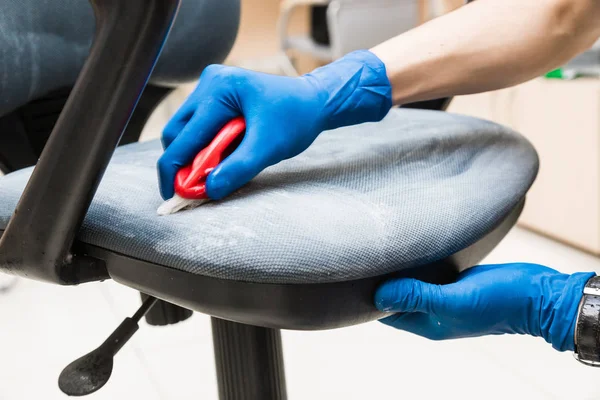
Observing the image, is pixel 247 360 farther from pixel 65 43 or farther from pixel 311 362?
pixel 311 362

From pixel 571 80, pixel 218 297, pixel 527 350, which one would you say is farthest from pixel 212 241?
pixel 571 80

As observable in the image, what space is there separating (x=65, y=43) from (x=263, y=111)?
335 millimetres

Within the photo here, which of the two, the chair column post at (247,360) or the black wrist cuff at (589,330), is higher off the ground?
the black wrist cuff at (589,330)

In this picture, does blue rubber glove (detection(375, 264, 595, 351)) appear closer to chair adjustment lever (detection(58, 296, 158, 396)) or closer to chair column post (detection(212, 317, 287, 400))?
chair column post (detection(212, 317, 287, 400))

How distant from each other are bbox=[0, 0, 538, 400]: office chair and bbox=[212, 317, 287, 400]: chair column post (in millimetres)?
162

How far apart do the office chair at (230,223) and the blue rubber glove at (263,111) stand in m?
0.03

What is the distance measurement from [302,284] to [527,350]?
38.8 inches

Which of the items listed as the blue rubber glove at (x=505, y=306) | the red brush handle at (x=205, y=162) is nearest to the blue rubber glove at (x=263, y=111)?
the red brush handle at (x=205, y=162)

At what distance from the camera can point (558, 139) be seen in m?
1.59

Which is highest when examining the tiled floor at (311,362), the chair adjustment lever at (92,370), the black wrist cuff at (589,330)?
the black wrist cuff at (589,330)

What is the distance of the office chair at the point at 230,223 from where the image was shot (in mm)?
333

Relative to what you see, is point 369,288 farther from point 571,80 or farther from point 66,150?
point 571,80

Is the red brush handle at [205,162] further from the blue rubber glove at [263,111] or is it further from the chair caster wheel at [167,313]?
the chair caster wheel at [167,313]

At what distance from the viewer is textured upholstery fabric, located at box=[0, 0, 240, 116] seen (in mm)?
591
